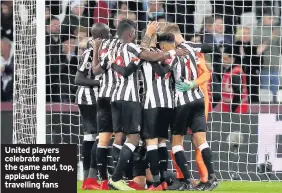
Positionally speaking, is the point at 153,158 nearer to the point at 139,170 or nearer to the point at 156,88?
the point at 139,170

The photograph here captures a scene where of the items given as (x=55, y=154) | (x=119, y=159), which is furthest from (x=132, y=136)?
(x=55, y=154)

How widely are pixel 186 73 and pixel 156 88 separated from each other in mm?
386

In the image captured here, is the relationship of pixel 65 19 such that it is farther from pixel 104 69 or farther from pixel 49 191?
pixel 49 191

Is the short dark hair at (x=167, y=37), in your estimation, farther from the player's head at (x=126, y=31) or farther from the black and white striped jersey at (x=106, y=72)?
the black and white striped jersey at (x=106, y=72)

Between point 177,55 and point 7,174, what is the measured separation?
3.04 m

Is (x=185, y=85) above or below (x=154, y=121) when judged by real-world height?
above

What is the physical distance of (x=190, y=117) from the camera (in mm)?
14992

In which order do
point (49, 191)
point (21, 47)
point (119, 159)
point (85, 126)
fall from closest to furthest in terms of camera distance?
point (49, 191) < point (119, 159) < point (85, 126) < point (21, 47)

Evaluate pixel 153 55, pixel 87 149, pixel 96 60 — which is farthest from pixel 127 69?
pixel 87 149

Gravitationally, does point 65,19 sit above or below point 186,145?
above

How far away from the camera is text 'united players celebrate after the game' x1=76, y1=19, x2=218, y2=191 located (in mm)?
14703

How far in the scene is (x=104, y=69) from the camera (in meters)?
15.0

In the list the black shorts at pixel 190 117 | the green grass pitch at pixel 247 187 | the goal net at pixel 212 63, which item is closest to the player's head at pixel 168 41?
the black shorts at pixel 190 117

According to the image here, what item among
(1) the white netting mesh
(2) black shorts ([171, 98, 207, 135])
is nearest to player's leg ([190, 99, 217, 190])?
(2) black shorts ([171, 98, 207, 135])
